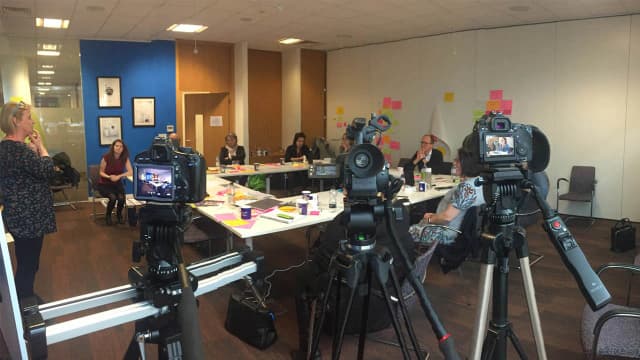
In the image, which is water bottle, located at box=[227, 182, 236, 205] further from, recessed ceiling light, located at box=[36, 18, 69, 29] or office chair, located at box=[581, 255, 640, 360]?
recessed ceiling light, located at box=[36, 18, 69, 29]

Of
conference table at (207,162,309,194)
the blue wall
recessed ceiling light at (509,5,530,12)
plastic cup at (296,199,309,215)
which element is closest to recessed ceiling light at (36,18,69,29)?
the blue wall

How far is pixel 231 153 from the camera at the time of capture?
7582mm

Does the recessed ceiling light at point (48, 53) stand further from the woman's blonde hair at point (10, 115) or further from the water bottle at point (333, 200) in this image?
the water bottle at point (333, 200)

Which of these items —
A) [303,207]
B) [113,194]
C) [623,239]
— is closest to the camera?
[303,207]

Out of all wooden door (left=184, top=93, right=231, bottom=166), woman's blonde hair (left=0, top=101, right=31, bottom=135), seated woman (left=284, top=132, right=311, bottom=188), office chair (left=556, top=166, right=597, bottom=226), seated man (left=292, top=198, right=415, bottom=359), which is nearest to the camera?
seated man (left=292, top=198, right=415, bottom=359)

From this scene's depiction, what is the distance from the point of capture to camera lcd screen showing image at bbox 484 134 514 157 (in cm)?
166

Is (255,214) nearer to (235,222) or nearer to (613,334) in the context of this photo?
(235,222)

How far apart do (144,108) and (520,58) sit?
20.9 feet

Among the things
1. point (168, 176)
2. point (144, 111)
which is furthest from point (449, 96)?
point (168, 176)

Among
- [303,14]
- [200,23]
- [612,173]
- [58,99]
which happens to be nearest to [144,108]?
[58,99]

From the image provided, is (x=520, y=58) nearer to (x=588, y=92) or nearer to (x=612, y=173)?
(x=588, y=92)

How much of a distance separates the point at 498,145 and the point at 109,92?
309 inches

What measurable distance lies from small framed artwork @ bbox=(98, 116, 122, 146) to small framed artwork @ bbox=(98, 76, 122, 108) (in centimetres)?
23

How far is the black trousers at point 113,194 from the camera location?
649 centimetres
